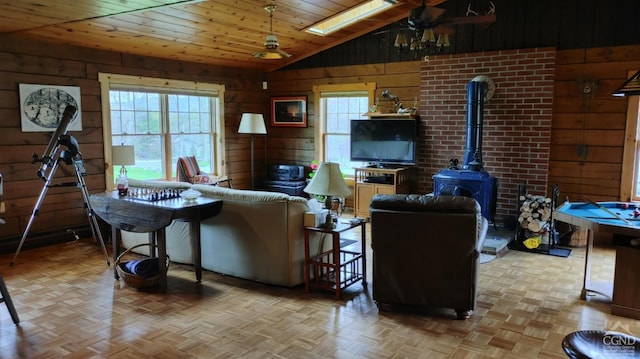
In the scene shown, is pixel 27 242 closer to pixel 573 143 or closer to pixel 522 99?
pixel 522 99

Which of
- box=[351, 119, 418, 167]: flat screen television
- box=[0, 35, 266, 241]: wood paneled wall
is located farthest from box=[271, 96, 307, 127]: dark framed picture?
box=[0, 35, 266, 241]: wood paneled wall

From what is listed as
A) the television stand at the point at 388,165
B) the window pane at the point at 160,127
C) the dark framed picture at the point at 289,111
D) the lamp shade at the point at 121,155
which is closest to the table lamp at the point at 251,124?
the window pane at the point at 160,127

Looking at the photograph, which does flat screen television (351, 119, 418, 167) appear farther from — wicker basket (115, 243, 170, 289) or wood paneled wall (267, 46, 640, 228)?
wicker basket (115, 243, 170, 289)

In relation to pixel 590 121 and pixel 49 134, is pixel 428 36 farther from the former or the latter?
pixel 49 134

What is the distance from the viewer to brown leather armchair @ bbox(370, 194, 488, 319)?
9.87 feet

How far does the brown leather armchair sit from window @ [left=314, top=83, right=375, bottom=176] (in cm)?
383

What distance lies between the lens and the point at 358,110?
6914 mm

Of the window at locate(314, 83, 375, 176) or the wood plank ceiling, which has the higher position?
the wood plank ceiling

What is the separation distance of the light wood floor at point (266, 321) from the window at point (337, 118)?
11.1 ft

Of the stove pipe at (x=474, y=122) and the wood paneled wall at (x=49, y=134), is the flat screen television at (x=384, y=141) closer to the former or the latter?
the stove pipe at (x=474, y=122)

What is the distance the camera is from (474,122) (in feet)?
17.7

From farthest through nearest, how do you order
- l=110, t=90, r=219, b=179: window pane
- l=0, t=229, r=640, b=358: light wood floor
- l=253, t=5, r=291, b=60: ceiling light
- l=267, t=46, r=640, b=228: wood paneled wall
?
1. l=110, t=90, r=219, b=179: window pane
2. l=267, t=46, r=640, b=228: wood paneled wall
3. l=253, t=5, r=291, b=60: ceiling light
4. l=0, t=229, r=640, b=358: light wood floor

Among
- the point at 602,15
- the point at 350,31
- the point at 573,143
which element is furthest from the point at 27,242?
the point at 602,15

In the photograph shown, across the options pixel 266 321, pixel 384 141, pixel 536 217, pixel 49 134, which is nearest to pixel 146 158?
pixel 49 134
